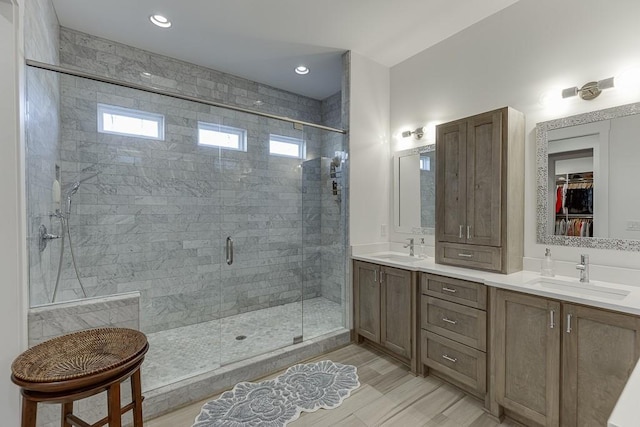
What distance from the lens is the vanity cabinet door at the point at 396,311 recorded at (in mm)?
2473

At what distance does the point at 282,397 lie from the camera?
2.10 meters

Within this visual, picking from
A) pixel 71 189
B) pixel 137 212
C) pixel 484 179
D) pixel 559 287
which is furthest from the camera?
pixel 137 212

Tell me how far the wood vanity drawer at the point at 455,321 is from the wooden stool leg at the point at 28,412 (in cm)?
233

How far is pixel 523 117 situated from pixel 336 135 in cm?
172

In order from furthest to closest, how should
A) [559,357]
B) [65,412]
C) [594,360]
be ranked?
[559,357] < [594,360] < [65,412]

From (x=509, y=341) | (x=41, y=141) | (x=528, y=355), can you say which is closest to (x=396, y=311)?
(x=509, y=341)

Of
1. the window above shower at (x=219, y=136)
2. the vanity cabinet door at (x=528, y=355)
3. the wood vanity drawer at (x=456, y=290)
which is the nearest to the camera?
the vanity cabinet door at (x=528, y=355)

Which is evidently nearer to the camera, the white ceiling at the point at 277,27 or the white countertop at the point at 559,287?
the white countertop at the point at 559,287

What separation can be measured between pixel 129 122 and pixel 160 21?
3.36ft

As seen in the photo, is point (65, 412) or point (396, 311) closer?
point (65, 412)

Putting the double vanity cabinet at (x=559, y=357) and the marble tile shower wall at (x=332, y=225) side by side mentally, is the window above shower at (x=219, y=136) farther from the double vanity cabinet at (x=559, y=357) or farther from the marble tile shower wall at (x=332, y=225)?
the double vanity cabinet at (x=559, y=357)

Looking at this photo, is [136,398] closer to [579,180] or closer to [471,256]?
[471,256]

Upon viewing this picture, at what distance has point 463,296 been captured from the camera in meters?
2.10

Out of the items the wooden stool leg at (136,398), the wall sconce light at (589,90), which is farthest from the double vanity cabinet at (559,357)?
the wooden stool leg at (136,398)
